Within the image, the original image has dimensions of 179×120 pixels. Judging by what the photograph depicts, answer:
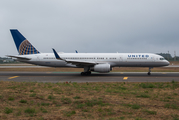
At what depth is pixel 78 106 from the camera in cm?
747

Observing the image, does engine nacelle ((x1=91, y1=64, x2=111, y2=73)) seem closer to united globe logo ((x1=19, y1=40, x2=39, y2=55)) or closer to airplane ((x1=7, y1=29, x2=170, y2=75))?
airplane ((x1=7, y1=29, x2=170, y2=75))

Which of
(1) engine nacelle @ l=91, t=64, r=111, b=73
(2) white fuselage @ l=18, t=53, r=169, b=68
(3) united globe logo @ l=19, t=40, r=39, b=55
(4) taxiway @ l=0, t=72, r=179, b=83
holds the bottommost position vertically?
(4) taxiway @ l=0, t=72, r=179, b=83

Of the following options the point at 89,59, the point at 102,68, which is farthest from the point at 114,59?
the point at 89,59

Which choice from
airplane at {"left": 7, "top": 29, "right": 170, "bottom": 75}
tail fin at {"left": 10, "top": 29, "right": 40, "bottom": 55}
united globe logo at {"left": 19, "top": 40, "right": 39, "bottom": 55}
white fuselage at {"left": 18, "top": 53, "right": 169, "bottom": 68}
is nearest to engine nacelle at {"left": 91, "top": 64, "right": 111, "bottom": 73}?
airplane at {"left": 7, "top": 29, "right": 170, "bottom": 75}

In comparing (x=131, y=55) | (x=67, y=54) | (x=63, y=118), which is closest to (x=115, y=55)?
(x=131, y=55)

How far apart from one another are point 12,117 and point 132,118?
439cm

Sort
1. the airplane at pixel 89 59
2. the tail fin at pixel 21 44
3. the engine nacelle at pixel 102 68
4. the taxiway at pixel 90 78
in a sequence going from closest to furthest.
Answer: the taxiway at pixel 90 78, the engine nacelle at pixel 102 68, the airplane at pixel 89 59, the tail fin at pixel 21 44

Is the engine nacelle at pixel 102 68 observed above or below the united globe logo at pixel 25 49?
below

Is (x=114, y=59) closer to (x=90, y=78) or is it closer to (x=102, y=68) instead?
(x=102, y=68)

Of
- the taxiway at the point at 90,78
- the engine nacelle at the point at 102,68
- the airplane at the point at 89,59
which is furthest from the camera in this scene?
the airplane at the point at 89,59

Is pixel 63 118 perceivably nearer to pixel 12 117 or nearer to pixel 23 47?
pixel 12 117

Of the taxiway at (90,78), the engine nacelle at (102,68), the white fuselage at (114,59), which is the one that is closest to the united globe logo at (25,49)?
the white fuselage at (114,59)

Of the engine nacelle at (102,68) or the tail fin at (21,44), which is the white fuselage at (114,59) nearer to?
the tail fin at (21,44)

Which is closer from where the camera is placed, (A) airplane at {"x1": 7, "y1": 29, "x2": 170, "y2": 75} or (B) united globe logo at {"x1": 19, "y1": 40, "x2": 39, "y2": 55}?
(A) airplane at {"x1": 7, "y1": 29, "x2": 170, "y2": 75}
